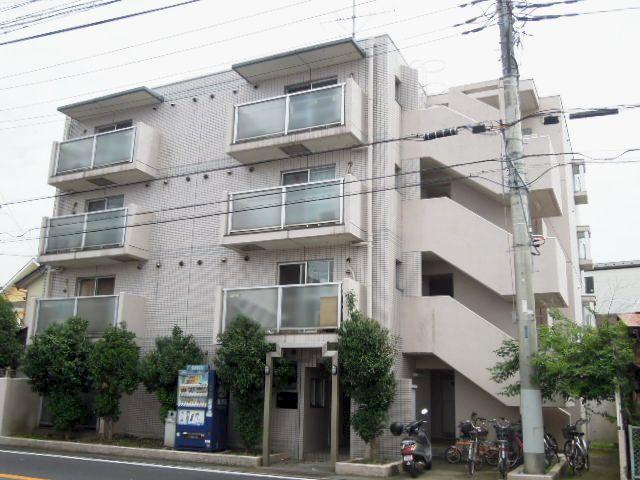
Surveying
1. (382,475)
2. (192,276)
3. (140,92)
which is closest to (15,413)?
(192,276)

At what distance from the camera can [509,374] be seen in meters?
14.3

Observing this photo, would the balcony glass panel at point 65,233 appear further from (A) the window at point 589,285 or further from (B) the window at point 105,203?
(A) the window at point 589,285

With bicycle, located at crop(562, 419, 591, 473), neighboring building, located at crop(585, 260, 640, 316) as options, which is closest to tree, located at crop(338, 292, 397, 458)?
bicycle, located at crop(562, 419, 591, 473)

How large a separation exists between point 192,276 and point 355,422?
737 cm

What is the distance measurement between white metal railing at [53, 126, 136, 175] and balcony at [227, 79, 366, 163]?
398 cm

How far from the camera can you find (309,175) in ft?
61.2

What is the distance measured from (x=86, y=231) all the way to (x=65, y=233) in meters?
0.95

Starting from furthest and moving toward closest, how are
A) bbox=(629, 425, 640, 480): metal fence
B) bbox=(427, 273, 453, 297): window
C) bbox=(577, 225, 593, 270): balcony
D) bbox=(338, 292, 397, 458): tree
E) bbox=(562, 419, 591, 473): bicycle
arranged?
bbox=(577, 225, 593, 270): balcony, bbox=(427, 273, 453, 297): window, bbox=(338, 292, 397, 458): tree, bbox=(562, 419, 591, 473): bicycle, bbox=(629, 425, 640, 480): metal fence

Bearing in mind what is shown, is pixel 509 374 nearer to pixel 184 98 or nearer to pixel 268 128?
pixel 268 128

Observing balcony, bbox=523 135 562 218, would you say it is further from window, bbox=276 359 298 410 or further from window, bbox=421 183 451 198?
window, bbox=276 359 298 410

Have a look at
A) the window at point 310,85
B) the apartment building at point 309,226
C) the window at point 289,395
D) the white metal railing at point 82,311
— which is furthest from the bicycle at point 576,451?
the white metal railing at point 82,311

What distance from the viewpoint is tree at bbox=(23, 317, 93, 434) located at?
58.1 ft

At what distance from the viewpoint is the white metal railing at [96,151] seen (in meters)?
20.5

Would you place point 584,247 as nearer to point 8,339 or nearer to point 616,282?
point 616,282
